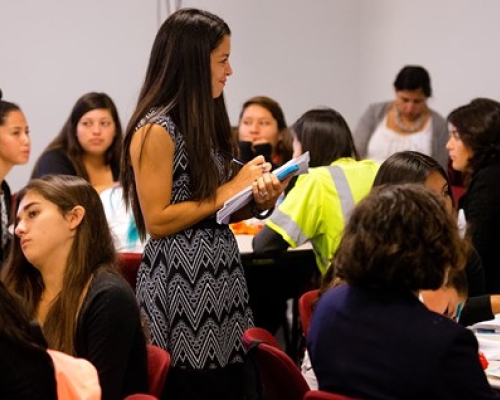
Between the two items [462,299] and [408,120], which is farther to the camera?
[408,120]

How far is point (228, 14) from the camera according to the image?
780 centimetres

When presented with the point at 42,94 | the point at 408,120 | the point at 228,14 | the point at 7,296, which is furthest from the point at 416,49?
the point at 7,296

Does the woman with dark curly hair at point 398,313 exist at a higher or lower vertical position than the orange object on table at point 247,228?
higher

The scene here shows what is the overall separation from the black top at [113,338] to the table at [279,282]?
2369 millimetres

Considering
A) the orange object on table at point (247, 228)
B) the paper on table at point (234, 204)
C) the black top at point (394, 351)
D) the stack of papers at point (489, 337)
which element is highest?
the paper on table at point (234, 204)

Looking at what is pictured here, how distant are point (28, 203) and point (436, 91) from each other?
5058mm

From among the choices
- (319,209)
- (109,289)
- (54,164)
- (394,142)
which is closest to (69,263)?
(109,289)

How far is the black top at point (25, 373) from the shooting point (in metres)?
2.06

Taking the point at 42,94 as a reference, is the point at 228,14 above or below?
above

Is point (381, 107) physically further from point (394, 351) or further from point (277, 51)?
point (394, 351)

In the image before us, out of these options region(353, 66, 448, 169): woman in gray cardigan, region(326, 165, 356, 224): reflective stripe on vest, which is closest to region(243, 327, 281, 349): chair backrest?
region(326, 165, 356, 224): reflective stripe on vest

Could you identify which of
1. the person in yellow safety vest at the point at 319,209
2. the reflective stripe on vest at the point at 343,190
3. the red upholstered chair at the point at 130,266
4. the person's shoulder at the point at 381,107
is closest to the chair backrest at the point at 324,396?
the person in yellow safety vest at the point at 319,209

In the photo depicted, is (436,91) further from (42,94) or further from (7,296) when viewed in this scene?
(7,296)

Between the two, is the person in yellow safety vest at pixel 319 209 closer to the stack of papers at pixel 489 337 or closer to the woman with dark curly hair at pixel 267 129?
the stack of papers at pixel 489 337
